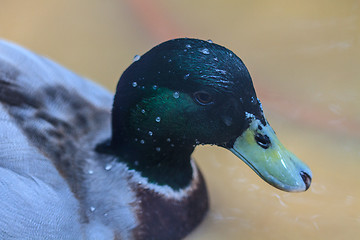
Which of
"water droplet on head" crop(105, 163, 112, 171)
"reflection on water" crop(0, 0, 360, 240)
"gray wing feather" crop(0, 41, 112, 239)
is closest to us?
"gray wing feather" crop(0, 41, 112, 239)

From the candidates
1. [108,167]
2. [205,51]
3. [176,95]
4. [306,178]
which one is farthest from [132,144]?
[306,178]

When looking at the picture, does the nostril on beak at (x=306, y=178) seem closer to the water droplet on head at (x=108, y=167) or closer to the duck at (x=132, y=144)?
the duck at (x=132, y=144)

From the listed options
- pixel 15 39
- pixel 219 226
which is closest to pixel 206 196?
pixel 219 226

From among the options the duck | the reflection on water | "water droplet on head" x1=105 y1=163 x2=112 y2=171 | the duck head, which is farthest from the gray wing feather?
the reflection on water

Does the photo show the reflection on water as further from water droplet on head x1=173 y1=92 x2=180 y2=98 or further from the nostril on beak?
water droplet on head x1=173 y1=92 x2=180 y2=98

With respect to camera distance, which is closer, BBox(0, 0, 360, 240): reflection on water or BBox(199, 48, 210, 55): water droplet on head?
BBox(199, 48, 210, 55): water droplet on head

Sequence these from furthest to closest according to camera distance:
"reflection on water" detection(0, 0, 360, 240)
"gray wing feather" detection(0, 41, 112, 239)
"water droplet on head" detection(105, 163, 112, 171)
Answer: "reflection on water" detection(0, 0, 360, 240)
"water droplet on head" detection(105, 163, 112, 171)
"gray wing feather" detection(0, 41, 112, 239)

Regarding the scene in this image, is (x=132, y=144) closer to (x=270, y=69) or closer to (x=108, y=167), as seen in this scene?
(x=108, y=167)

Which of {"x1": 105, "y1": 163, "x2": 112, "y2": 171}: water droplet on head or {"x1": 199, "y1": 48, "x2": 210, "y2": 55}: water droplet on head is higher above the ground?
{"x1": 199, "y1": 48, "x2": 210, "y2": 55}: water droplet on head
